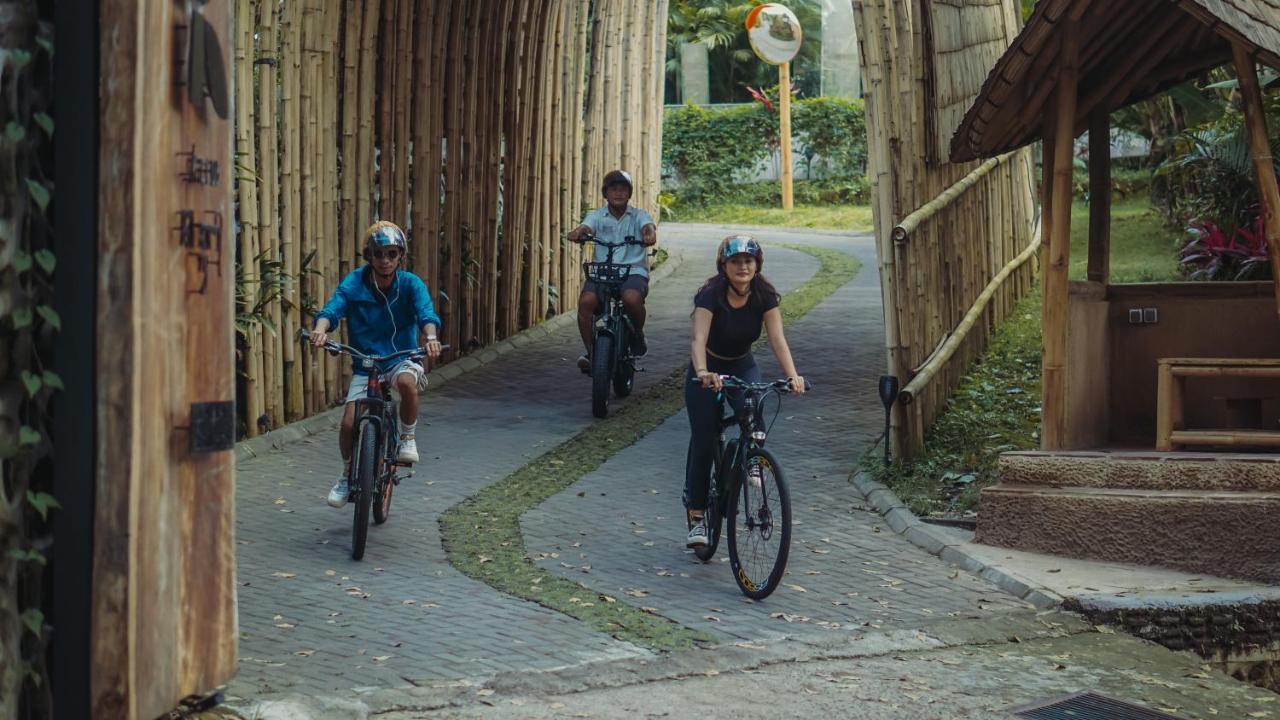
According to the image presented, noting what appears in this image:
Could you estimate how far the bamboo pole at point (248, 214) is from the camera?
10703 millimetres

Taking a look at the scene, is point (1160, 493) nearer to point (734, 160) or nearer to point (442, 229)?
point (442, 229)

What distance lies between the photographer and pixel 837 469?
430 inches

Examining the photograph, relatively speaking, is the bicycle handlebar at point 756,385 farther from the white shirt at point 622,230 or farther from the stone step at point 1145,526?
the white shirt at point 622,230

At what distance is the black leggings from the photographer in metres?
8.39

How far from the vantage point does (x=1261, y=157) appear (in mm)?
8617

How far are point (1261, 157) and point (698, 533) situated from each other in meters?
3.57

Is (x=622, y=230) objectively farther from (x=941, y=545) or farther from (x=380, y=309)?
(x=941, y=545)

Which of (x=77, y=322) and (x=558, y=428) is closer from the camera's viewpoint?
(x=77, y=322)

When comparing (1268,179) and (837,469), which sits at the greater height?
(1268,179)

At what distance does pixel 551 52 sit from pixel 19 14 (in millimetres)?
12227

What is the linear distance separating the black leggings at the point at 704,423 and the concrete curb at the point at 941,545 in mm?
1368

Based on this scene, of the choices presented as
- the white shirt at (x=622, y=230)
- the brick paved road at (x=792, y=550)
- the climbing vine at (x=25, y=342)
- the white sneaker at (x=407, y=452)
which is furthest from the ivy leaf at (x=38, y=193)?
the white shirt at (x=622, y=230)

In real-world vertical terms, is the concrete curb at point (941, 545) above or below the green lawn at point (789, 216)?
below

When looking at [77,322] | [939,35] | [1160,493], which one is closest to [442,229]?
[939,35]
